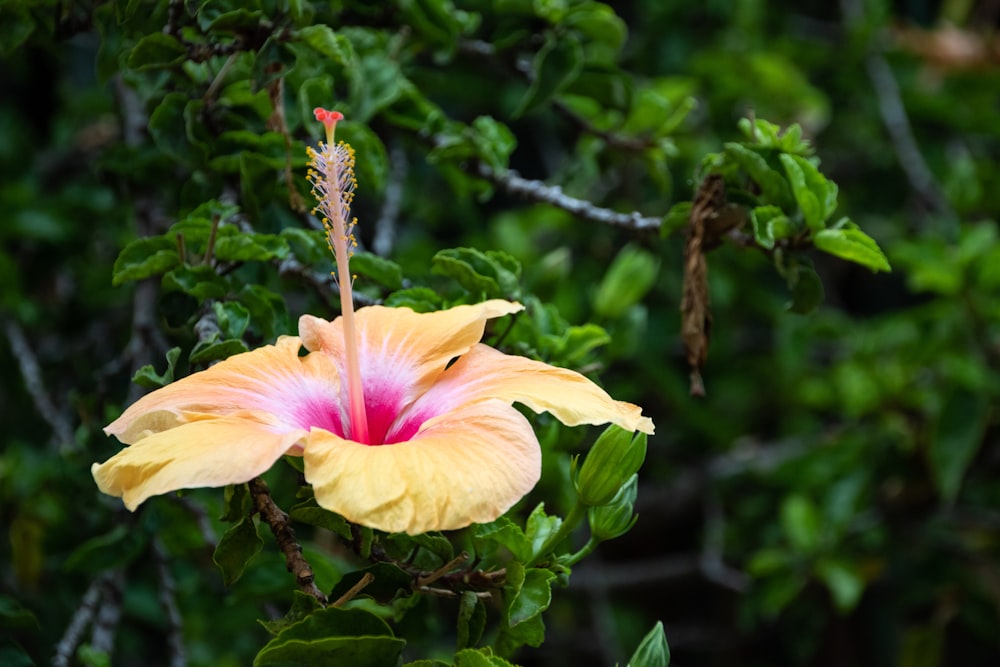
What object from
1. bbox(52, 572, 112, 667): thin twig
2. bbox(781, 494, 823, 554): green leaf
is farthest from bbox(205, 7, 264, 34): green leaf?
bbox(781, 494, 823, 554): green leaf

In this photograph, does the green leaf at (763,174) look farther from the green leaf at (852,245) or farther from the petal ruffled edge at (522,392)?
the petal ruffled edge at (522,392)

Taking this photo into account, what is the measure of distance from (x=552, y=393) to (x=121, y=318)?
4.36ft

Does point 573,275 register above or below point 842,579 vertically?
above

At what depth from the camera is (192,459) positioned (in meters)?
0.64

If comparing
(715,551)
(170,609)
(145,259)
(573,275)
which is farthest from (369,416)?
(715,551)

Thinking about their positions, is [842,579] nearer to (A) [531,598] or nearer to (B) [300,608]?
(A) [531,598]

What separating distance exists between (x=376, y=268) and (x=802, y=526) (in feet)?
3.73

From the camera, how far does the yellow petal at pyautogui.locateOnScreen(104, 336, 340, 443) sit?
0.73 m

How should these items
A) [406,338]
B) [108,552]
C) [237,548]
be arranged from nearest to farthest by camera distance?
1. [237,548]
2. [406,338]
3. [108,552]

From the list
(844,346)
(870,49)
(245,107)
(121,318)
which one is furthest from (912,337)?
(121,318)

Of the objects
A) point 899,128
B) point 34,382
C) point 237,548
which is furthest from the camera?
point 899,128

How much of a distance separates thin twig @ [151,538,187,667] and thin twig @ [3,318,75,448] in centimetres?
18

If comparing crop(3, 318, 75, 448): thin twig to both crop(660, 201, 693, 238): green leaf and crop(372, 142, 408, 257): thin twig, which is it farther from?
crop(660, 201, 693, 238): green leaf

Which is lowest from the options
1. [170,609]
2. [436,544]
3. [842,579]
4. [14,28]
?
[842,579]
